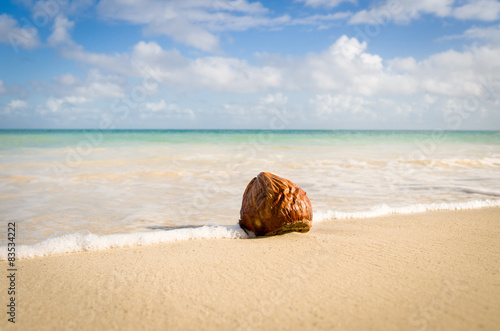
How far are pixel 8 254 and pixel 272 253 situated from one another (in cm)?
240

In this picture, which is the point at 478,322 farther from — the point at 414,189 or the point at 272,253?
the point at 414,189

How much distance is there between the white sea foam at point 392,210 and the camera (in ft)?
15.3

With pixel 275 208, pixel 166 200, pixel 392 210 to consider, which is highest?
pixel 275 208

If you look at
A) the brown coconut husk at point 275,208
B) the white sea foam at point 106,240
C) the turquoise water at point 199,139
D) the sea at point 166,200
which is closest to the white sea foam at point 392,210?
the sea at point 166,200

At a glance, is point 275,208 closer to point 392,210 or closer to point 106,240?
point 106,240

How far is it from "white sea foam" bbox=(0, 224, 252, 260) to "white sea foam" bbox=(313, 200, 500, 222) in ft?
4.85

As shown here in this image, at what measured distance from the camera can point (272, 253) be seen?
2.87 meters

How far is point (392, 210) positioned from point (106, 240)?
3964mm

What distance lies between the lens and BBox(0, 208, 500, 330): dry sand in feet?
5.91

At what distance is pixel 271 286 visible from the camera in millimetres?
2174

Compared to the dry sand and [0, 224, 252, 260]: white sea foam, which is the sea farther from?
the dry sand

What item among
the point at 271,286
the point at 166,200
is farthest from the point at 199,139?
the point at 271,286

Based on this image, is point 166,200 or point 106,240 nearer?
point 106,240

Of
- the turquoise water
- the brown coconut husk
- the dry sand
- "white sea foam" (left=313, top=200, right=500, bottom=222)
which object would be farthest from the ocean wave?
the turquoise water
